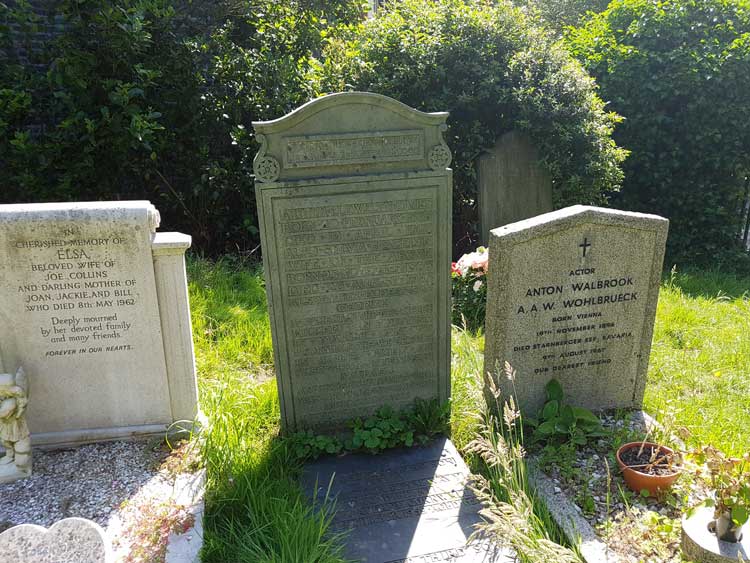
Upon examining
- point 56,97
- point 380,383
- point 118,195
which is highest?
point 56,97

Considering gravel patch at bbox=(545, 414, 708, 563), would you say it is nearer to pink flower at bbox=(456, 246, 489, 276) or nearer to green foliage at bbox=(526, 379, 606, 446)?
green foliage at bbox=(526, 379, 606, 446)

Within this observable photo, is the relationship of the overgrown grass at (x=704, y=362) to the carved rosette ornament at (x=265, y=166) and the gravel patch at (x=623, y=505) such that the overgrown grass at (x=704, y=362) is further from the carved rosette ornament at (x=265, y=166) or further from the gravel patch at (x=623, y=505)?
the carved rosette ornament at (x=265, y=166)

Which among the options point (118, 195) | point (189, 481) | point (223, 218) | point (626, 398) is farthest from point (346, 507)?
point (118, 195)

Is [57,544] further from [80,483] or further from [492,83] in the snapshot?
[492,83]

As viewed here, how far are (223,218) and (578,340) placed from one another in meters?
4.48

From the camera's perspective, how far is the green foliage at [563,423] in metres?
3.40

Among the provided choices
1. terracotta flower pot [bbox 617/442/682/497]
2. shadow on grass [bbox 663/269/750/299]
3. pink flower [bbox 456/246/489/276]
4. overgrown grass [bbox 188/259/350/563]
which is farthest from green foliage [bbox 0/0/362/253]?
terracotta flower pot [bbox 617/442/682/497]

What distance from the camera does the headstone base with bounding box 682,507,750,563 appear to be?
2.38 meters

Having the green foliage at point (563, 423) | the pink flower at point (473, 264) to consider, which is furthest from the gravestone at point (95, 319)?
the pink flower at point (473, 264)

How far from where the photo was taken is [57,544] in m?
2.30

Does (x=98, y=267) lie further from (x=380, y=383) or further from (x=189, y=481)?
(x=380, y=383)

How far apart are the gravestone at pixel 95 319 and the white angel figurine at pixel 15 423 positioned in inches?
8.5

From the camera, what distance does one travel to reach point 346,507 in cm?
305

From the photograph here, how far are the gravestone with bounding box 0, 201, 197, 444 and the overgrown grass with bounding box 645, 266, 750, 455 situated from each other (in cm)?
273
